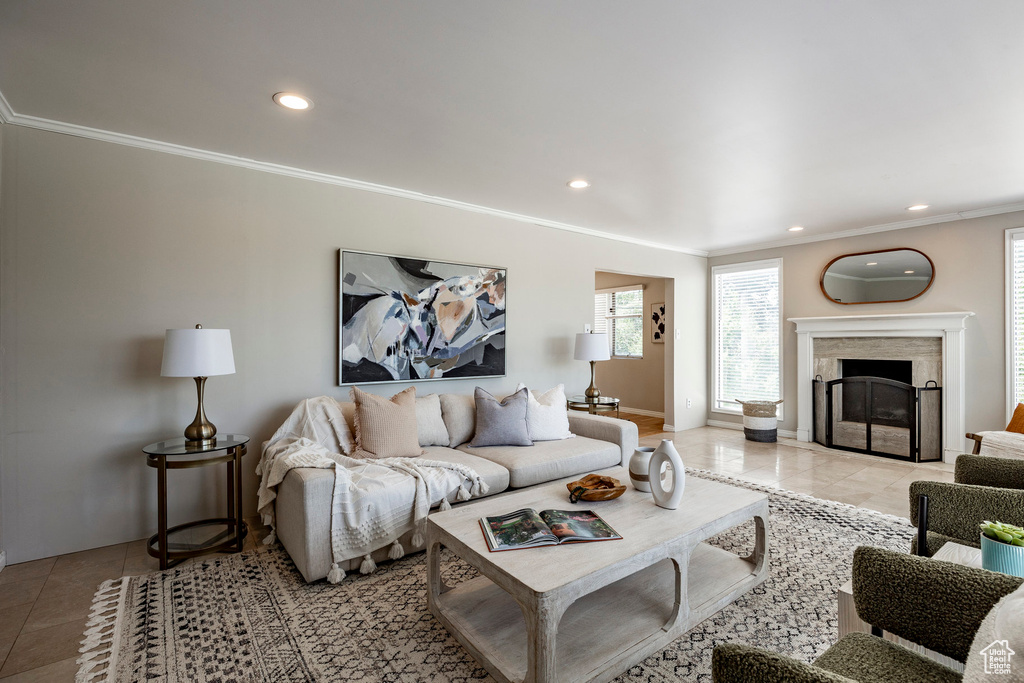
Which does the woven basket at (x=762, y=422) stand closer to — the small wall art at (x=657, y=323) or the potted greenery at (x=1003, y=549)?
the small wall art at (x=657, y=323)

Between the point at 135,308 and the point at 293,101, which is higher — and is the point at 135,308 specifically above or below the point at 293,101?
below

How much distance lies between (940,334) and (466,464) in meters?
4.91

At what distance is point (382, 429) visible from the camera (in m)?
3.19

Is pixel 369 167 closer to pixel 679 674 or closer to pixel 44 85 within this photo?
pixel 44 85

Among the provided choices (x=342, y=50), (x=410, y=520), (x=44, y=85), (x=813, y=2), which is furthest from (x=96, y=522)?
(x=813, y=2)

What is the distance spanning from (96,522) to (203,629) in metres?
1.37

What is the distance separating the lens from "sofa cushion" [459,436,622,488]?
329 centimetres

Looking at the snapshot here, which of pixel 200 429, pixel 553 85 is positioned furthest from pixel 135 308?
pixel 553 85

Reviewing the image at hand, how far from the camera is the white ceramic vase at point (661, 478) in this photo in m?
2.29

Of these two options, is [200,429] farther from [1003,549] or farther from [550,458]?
[1003,549]

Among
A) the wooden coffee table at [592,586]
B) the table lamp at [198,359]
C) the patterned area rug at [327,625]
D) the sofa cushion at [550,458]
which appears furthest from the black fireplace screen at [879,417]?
the table lamp at [198,359]

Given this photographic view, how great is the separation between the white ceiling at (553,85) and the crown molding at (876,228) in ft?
3.29

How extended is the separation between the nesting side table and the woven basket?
532 centimetres

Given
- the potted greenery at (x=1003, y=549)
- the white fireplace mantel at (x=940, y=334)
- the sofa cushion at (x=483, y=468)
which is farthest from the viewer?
the white fireplace mantel at (x=940, y=334)
